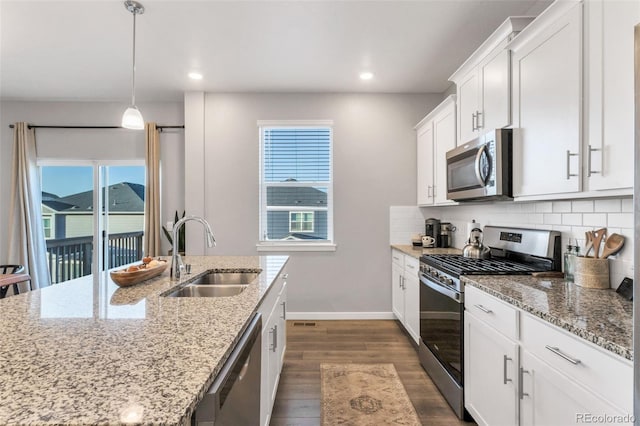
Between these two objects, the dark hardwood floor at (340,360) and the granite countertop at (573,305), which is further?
the dark hardwood floor at (340,360)

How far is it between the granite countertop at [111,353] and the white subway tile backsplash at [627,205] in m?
1.79

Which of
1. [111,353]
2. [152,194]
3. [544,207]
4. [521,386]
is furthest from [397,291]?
[152,194]

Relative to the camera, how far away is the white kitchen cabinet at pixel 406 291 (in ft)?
9.29

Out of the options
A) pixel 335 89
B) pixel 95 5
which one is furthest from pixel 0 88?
pixel 335 89

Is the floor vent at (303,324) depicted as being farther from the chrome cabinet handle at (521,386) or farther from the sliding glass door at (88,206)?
the chrome cabinet handle at (521,386)

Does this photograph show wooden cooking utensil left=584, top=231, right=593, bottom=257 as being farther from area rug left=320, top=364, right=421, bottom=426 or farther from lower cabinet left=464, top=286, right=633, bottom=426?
area rug left=320, top=364, right=421, bottom=426

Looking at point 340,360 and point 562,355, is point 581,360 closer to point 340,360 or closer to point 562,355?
point 562,355

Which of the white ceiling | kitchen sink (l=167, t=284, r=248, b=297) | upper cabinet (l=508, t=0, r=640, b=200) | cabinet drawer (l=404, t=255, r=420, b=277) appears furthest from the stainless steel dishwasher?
the white ceiling

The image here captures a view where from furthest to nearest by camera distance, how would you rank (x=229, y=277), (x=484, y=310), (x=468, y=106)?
(x=468, y=106) → (x=229, y=277) → (x=484, y=310)

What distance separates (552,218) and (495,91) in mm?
900

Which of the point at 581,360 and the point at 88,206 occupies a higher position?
the point at 88,206

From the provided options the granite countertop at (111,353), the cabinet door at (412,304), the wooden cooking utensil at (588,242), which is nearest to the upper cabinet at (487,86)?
the wooden cooking utensil at (588,242)

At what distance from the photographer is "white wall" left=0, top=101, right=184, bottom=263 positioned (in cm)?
410

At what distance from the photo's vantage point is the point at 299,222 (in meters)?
3.91
